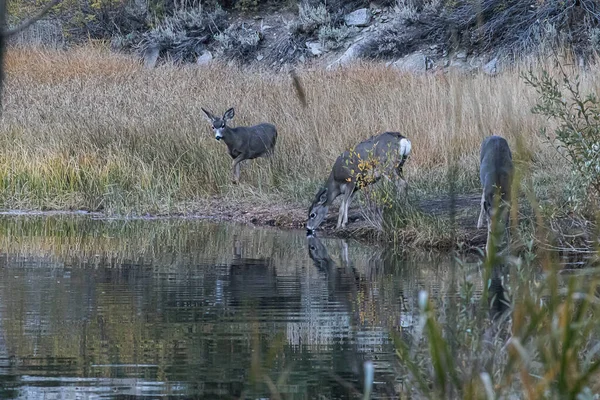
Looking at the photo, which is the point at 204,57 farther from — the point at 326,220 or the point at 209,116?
the point at 326,220

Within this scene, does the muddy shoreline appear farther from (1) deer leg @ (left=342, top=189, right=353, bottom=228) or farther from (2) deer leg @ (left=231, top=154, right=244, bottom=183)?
(2) deer leg @ (left=231, top=154, right=244, bottom=183)

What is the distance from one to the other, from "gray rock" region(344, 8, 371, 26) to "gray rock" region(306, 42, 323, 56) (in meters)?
1.11

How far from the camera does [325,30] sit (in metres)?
28.9

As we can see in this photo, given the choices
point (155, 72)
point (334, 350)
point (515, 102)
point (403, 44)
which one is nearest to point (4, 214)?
point (515, 102)

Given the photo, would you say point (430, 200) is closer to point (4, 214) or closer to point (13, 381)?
point (4, 214)

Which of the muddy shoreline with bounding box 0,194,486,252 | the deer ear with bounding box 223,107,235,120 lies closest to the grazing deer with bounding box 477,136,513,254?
the muddy shoreline with bounding box 0,194,486,252

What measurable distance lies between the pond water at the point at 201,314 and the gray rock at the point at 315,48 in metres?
17.1

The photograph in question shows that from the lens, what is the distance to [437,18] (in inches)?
1039

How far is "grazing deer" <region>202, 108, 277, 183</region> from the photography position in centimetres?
1619

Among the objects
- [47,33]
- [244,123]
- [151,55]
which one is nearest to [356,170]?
[244,123]

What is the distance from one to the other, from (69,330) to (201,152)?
388 inches

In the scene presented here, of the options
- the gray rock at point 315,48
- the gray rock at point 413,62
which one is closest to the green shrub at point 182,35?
the gray rock at point 315,48

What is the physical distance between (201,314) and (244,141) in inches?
364

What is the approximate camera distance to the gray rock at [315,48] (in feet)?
94.8
